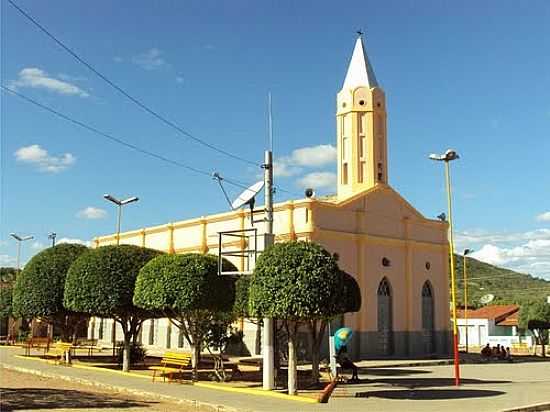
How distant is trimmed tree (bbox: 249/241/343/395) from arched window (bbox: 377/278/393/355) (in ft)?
57.8

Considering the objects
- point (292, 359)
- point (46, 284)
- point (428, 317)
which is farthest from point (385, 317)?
point (292, 359)

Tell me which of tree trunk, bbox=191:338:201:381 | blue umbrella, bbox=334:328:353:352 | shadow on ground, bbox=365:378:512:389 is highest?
blue umbrella, bbox=334:328:353:352

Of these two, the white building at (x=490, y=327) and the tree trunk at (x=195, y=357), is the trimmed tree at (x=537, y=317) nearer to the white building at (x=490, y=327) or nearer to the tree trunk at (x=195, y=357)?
the white building at (x=490, y=327)

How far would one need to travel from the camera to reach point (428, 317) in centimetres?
3744

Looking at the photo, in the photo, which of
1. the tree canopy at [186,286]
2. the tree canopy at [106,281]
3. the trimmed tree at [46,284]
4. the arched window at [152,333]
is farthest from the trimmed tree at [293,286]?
the arched window at [152,333]

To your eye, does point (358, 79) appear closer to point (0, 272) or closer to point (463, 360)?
point (463, 360)

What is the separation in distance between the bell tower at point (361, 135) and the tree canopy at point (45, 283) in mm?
14788

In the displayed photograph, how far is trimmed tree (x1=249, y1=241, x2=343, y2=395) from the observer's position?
16.5m

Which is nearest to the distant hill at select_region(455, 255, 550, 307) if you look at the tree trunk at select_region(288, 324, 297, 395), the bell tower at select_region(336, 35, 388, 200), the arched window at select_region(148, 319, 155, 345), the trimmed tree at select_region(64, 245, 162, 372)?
the bell tower at select_region(336, 35, 388, 200)

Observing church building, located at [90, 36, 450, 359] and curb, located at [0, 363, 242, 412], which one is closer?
curb, located at [0, 363, 242, 412]

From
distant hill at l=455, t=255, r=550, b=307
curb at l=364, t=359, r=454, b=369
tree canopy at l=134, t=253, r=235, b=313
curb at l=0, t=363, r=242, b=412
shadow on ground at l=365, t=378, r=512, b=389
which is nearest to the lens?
curb at l=0, t=363, r=242, b=412

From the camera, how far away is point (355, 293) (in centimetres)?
1939

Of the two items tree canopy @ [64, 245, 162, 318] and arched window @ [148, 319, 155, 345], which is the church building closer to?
arched window @ [148, 319, 155, 345]

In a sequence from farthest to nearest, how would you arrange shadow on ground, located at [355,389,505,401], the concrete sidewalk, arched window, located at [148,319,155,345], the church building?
arched window, located at [148,319,155,345] < the church building < shadow on ground, located at [355,389,505,401] < the concrete sidewalk
